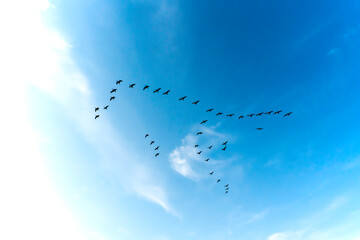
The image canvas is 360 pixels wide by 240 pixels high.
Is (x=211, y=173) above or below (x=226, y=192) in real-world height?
above

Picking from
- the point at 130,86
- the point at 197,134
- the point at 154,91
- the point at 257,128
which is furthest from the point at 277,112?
the point at 130,86

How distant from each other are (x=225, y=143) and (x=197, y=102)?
21.2 meters

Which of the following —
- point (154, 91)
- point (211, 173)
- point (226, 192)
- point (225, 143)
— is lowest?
point (226, 192)

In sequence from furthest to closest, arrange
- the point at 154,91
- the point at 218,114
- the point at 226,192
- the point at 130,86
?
the point at 226,192
the point at 218,114
the point at 154,91
the point at 130,86

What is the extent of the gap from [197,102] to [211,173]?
32.7 meters

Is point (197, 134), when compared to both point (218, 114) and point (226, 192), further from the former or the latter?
point (226, 192)

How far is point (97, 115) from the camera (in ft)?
200

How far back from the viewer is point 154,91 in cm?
6531

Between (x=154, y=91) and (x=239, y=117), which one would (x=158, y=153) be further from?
(x=239, y=117)

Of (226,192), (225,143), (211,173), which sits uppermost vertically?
(225,143)

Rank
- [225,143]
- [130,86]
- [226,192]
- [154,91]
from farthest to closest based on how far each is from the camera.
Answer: [226,192] < [225,143] < [154,91] < [130,86]

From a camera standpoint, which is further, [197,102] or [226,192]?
[226,192]

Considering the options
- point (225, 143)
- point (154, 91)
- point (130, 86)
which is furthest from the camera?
point (225, 143)

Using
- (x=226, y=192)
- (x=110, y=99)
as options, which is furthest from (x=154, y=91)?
(x=226, y=192)
